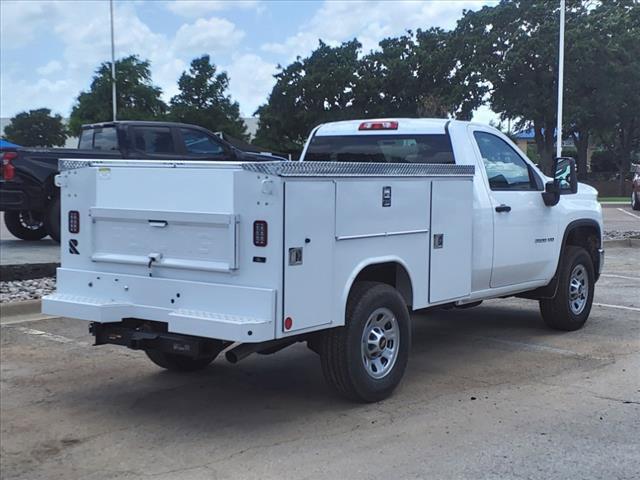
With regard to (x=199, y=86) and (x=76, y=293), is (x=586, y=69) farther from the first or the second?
(x=76, y=293)

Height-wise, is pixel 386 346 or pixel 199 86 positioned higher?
pixel 199 86

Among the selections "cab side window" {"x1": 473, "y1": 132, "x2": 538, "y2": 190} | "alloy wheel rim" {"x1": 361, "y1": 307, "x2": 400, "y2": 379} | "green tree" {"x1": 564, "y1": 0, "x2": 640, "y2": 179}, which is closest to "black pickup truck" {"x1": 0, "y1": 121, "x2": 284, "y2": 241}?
"cab side window" {"x1": 473, "y1": 132, "x2": 538, "y2": 190}

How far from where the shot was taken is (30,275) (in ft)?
34.8

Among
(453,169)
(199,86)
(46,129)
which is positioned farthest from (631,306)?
(46,129)

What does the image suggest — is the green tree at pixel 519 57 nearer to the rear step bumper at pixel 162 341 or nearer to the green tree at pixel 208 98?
the green tree at pixel 208 98

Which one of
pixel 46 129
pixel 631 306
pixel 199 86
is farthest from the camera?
pixel 46 129

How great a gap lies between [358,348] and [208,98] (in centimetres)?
4735

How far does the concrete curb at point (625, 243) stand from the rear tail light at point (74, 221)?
13.4 meters

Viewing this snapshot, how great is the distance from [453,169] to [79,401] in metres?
3.44

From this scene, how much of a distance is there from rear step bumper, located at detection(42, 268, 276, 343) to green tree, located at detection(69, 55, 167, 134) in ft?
125

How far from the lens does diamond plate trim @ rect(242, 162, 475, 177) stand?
490cm

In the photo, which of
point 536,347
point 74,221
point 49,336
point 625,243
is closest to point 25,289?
point 49,336

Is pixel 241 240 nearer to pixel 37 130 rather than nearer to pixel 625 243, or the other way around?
pixel 625 243

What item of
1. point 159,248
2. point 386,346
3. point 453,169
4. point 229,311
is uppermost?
point 453,169
